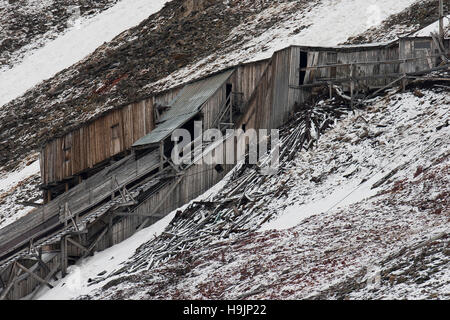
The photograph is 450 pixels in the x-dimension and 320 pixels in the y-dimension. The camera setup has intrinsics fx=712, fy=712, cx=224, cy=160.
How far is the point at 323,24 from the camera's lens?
50469mm

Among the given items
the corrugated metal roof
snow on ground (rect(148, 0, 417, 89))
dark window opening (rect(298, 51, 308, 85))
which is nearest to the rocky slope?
snow on ground (rect(148, 0, 417, 89))

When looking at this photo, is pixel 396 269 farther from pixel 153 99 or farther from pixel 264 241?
pixel 153 99

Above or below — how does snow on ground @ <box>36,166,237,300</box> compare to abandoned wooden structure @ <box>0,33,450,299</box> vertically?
below

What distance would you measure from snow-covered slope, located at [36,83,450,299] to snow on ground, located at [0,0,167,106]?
39.7m

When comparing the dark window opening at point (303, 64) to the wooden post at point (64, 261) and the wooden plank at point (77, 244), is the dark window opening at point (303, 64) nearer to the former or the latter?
the wooden plank at point (77, 244)

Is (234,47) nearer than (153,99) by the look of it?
No

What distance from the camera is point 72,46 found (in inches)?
2667

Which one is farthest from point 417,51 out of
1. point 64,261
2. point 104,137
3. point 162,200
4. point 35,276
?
point 35,276

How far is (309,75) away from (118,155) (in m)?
10.0

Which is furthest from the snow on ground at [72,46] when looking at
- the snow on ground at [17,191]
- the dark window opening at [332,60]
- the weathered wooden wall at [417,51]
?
the weathered wooden wall at [417,51]

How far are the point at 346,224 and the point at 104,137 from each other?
17596 mm

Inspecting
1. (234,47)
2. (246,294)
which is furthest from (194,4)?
(246,294)

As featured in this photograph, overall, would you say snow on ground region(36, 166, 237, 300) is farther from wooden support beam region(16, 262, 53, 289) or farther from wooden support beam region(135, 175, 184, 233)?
wooden support beam region(135, 175, 184, 233)

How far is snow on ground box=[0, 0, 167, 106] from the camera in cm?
6388
